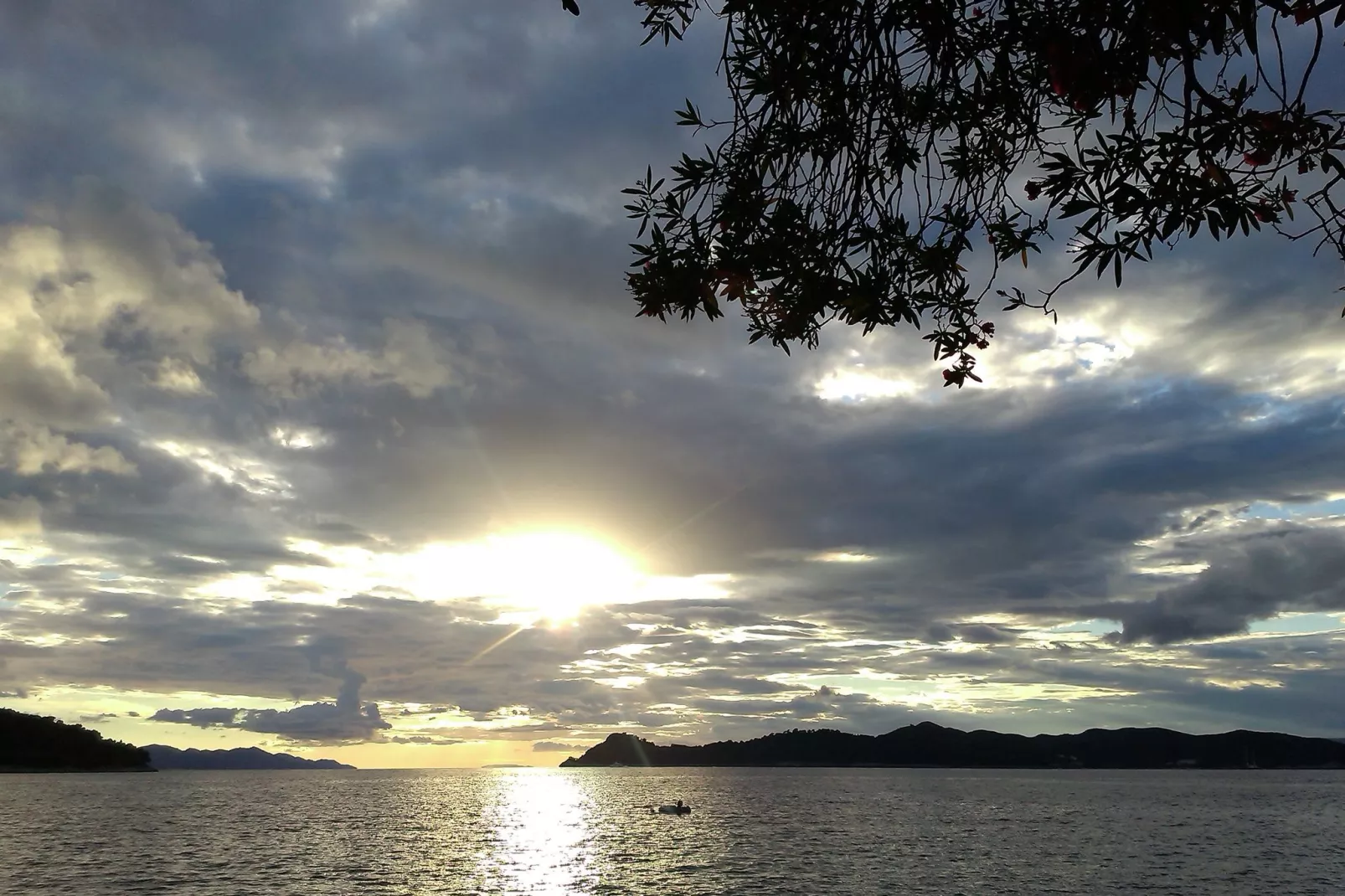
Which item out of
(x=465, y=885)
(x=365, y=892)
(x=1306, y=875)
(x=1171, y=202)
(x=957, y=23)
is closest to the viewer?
(x=1171, y=202)

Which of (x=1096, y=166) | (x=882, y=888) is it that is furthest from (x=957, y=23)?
(x=882, y=888)

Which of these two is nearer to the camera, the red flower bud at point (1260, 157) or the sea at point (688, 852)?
the red flower bud at point (1260, 157)

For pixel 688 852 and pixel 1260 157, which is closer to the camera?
pixel 1260 157

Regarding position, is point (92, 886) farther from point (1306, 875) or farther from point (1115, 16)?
point (1306, 875)

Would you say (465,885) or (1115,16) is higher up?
(1115,16)

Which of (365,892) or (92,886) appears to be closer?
(365,892)

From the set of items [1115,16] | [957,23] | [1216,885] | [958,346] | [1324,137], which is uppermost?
[957,23]

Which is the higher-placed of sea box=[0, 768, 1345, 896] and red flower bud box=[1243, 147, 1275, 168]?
red flower bud box=[1243, 147, 1275, 168]

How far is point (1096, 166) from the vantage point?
7.23 meters

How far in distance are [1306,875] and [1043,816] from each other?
6944 cm

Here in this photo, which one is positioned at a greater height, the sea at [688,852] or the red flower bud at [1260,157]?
the red flower bud at [1260,157]

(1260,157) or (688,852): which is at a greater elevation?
(1260,157)

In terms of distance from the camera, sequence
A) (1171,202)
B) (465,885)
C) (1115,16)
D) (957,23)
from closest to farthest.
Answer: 1. (1171,202)
2. (1115,16)
3. (957,23)
4. (465,885)

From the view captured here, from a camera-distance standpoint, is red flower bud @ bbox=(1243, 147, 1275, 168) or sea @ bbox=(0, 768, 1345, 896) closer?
red flower bud @ bbox=(1243, 147, 1275, 168)
